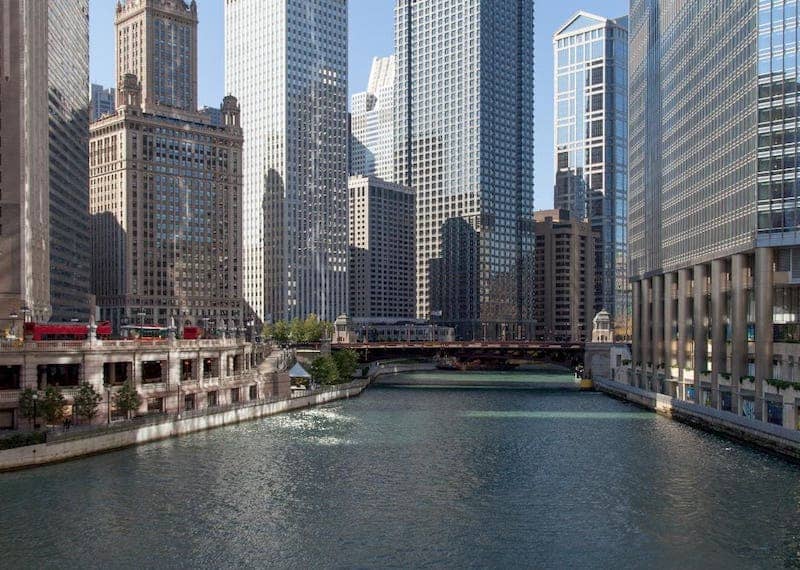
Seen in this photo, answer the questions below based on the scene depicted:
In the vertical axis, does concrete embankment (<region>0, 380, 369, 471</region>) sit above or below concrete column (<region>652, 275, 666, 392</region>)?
below

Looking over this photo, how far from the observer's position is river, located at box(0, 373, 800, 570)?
5375 cm

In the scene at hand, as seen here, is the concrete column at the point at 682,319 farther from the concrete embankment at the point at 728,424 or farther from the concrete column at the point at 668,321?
the concrete column at the point at 668,321

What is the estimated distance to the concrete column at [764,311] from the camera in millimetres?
101938

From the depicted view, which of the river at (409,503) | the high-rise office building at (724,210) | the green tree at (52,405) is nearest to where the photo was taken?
the river at (409,503)

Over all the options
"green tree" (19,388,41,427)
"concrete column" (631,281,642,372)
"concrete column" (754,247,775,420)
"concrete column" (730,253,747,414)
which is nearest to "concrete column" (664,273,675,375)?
"concrete column" (631,281,642,372)

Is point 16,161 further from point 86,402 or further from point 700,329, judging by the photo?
point 700,329

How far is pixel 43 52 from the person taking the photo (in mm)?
162750

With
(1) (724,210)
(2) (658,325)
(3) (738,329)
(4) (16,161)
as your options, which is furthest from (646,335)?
(4) (16,161)

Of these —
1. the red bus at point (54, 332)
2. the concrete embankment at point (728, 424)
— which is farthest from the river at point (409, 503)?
the red bus at point (54, 332)

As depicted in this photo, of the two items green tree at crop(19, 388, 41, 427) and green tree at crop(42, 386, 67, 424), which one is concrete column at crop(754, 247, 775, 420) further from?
green tree at crop(19, 388, 41, 427)

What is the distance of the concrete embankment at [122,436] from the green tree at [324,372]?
87.2 ft

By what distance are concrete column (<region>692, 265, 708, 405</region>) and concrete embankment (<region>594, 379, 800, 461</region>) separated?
4.07m

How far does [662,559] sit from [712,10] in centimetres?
8978

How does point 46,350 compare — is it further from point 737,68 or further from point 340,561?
point 737,68
